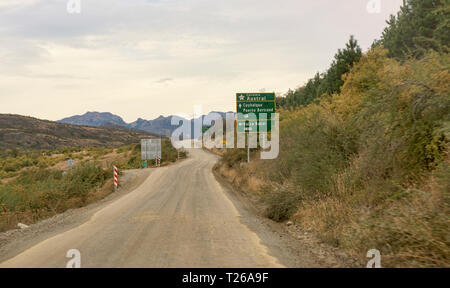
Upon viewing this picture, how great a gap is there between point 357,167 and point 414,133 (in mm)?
2410

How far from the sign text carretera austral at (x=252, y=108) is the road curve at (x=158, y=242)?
1558 centimetres

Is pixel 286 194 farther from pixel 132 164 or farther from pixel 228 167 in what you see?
pixel 132 164

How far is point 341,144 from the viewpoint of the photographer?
1375 centimetres

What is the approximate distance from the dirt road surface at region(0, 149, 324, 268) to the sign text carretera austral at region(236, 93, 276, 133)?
15.9 metres

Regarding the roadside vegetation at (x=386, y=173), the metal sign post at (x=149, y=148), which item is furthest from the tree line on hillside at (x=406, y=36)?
the metal sign post at (x=149, y=148)

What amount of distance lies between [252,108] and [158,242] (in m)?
22.5

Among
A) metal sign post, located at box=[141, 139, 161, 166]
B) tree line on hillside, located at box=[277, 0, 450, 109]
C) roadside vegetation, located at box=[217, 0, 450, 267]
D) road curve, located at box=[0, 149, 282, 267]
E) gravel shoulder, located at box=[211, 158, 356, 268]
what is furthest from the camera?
metal sign post, located at box=[141, 139, 161, 166]

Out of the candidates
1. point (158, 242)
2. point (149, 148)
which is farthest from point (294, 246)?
point (149, 148)

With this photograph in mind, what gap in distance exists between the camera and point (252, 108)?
30672mm

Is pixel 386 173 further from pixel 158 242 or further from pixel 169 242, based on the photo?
pixel 158 242

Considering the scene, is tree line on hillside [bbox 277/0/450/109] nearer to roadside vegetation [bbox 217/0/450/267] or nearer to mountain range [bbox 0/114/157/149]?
roadside vegetation [bbox 217/0/450/267]

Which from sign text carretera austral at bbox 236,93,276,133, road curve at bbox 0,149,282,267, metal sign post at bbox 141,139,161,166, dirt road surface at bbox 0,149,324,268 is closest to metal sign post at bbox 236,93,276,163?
sign text carretera austral at bbox 236,93,276,133

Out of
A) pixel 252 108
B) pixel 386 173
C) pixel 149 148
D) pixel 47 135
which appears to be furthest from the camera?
pixel 47 135

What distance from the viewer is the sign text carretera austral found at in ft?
99.5
